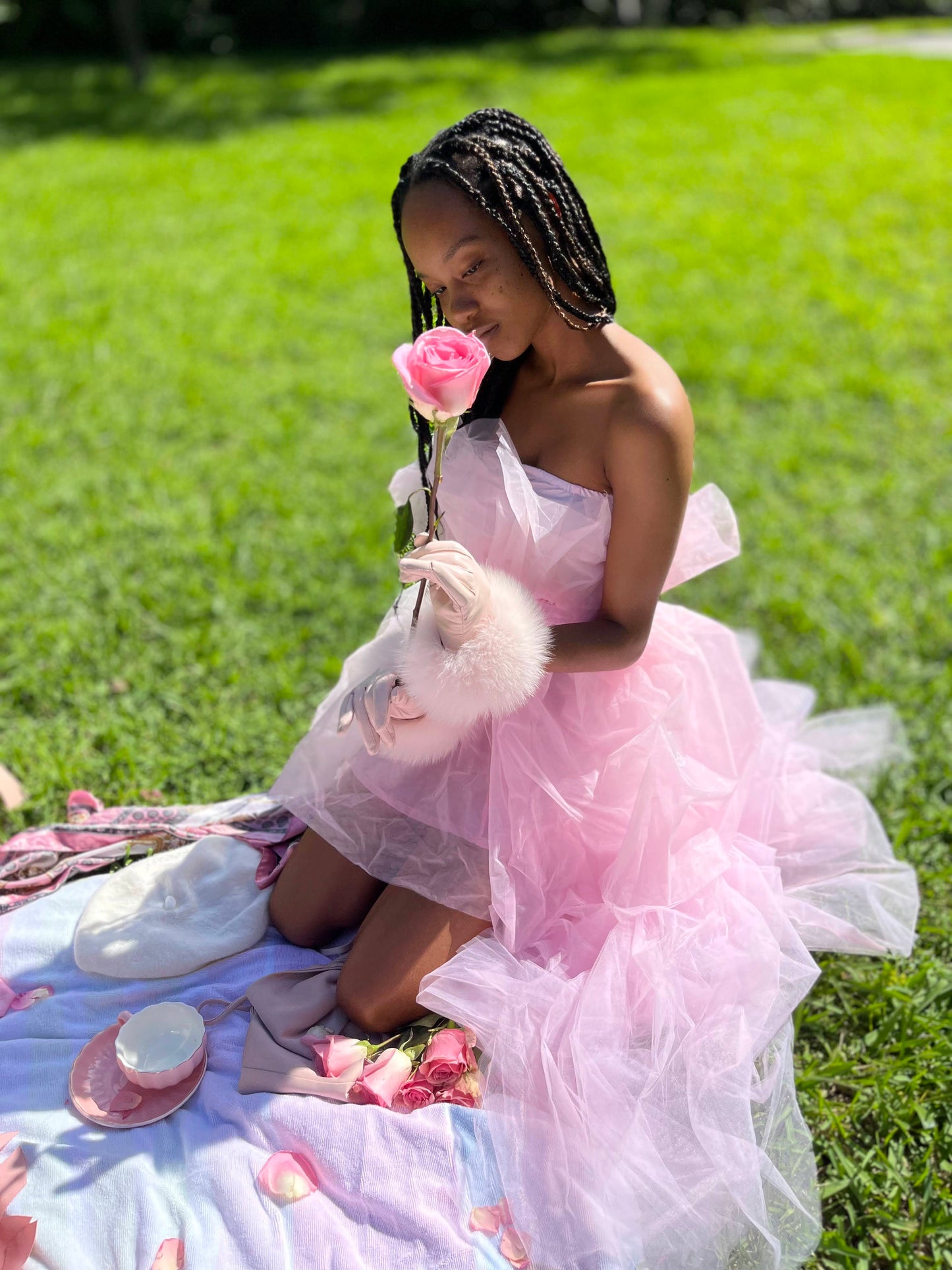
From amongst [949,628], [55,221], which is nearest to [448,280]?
[949,628]

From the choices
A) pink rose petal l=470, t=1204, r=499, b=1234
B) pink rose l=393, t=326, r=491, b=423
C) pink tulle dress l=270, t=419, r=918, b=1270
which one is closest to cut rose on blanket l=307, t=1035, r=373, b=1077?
pink tulle dress l=270, t=419, r=918, b=1270

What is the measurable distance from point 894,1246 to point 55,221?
721cm

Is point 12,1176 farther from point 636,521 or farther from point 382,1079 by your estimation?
point 636,521

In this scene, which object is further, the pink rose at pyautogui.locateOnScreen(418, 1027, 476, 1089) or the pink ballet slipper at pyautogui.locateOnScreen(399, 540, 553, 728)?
the pink rose at pyautogui.locateOnScreen(418, 1027, 476, 1089)

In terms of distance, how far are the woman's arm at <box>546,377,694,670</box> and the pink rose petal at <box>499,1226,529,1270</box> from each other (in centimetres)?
101

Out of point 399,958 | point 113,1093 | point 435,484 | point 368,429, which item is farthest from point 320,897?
point 368,429

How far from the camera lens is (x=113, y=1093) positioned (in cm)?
205

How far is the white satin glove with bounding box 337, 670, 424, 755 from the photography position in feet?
6.82

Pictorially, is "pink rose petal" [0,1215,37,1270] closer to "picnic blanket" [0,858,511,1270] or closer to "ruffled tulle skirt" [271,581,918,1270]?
"picnic blanket" [0,858,511,1270]

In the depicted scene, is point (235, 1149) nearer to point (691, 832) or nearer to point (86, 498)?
point (691, 832)

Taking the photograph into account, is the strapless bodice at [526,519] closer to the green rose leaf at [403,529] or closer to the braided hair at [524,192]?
the green rose leaf at [403,529]

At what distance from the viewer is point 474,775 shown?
7.57 ft

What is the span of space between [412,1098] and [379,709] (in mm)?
745

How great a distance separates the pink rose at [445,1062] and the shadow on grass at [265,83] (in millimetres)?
8574
